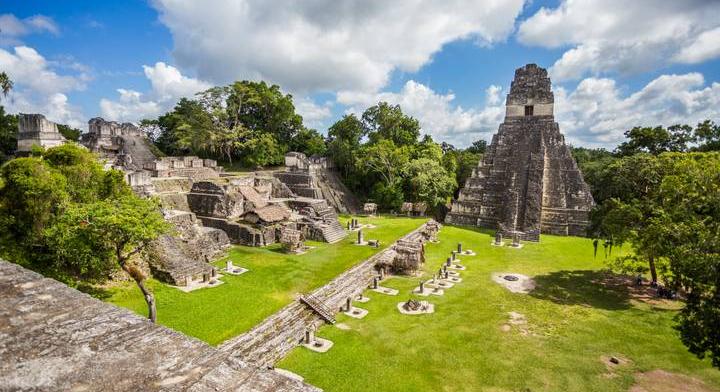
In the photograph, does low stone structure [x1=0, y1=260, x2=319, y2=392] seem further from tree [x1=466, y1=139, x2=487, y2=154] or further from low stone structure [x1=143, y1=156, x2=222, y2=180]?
tree [x1=466, y1=139, x2=487, y2=154]

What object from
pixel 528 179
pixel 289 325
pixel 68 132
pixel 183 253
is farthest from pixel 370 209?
pixel 68 132

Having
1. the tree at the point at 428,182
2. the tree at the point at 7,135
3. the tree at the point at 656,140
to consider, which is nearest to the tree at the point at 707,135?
the tree at the point at 656,140

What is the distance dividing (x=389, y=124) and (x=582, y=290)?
27.8m

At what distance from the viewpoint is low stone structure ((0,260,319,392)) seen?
8.43 ft

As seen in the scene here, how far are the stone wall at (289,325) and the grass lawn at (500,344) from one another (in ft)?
1.63

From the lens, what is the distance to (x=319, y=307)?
43.4ft

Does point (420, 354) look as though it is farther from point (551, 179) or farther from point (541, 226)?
point (551, 179)

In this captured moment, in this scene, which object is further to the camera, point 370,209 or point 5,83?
point 370,209

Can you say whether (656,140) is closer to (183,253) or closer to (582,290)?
(582,290)

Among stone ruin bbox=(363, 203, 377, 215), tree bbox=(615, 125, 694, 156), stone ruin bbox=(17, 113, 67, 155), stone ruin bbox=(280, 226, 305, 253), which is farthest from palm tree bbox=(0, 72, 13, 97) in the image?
tree bbox=(615, 125, 694, 156)

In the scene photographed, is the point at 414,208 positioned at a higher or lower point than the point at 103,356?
lower

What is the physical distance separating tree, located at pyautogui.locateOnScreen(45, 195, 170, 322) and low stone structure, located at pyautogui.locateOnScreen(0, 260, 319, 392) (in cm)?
760

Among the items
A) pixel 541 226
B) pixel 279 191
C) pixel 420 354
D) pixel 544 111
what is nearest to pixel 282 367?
pixel 420 354

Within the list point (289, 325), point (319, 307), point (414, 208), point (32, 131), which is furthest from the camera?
point (414, 208)
